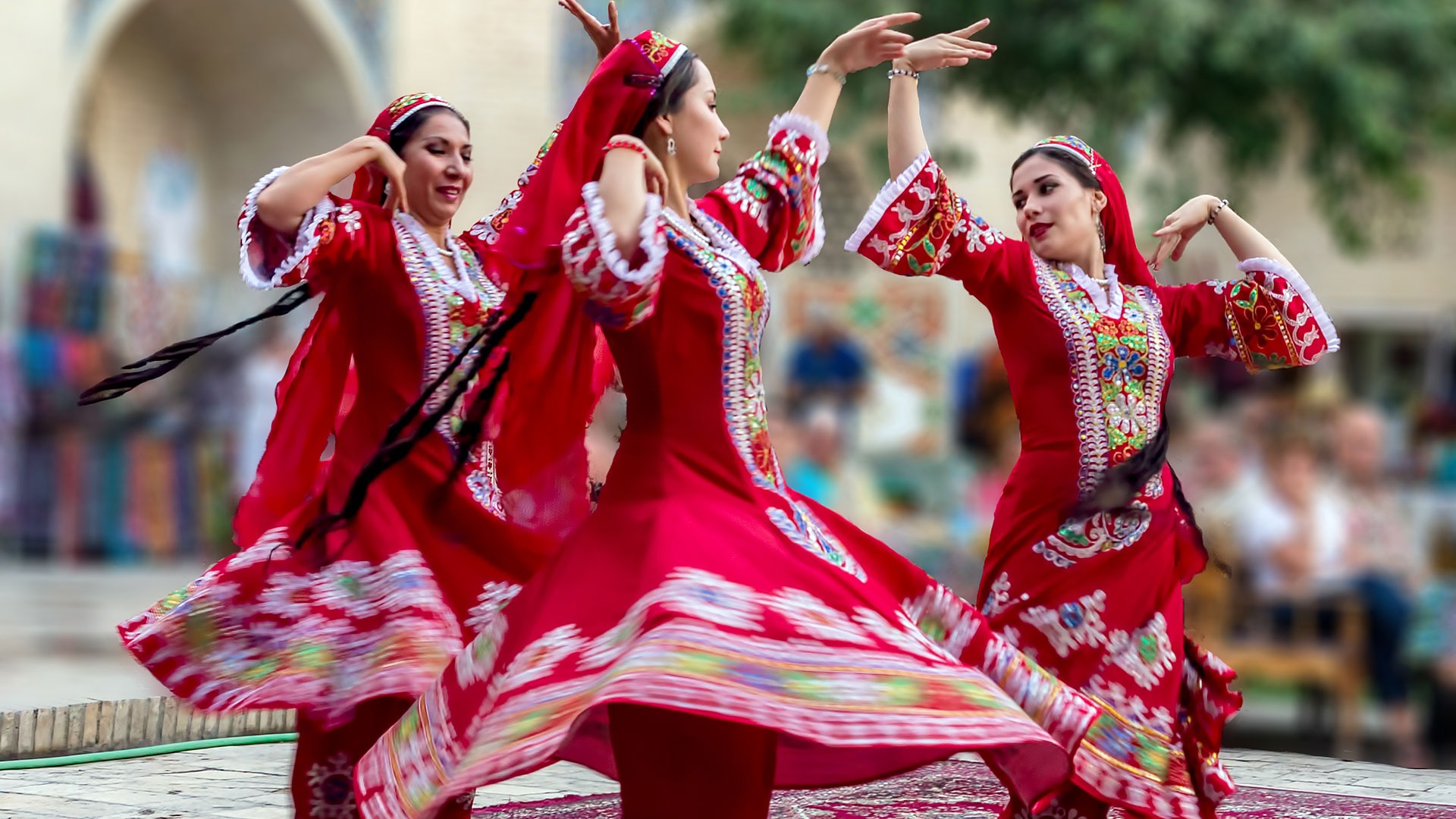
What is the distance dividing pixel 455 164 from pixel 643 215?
3.31 feet

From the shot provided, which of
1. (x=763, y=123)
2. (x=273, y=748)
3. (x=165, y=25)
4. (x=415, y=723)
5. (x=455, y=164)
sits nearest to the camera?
(x=415, y=723)

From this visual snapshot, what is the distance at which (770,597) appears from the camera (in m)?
3.08

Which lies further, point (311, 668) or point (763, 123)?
point (763, 123)

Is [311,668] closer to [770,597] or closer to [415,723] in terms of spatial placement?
[415,723]

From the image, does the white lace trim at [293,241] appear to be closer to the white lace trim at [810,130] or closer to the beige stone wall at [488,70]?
the white lace trim at [810,130]

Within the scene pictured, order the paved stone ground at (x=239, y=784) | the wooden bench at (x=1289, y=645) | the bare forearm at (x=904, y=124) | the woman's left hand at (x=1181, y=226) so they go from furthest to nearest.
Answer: the wooden bench at (x=1289, y=645) < the paved stone ground at (x=239, y=784) < the woman's left hand at (x=1181, y=226) < the bare forearm at (x=904, y=124)

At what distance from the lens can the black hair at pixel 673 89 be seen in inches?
134

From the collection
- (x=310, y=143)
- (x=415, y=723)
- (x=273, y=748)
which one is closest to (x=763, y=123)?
(x=310, y=143)

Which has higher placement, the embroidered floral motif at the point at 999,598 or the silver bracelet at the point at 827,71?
the silver bracelet at the point at 827,71

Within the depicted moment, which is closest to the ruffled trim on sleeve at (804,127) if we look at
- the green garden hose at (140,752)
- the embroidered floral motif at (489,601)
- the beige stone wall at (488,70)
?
the embroidered floral motif at (489,601)

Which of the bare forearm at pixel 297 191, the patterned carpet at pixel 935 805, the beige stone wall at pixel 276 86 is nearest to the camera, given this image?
the bare forearm at pixel 297 191

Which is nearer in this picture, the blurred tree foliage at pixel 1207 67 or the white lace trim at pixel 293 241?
the white lace trim at pixel 293 241

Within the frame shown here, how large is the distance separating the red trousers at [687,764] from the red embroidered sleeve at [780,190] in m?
0.83

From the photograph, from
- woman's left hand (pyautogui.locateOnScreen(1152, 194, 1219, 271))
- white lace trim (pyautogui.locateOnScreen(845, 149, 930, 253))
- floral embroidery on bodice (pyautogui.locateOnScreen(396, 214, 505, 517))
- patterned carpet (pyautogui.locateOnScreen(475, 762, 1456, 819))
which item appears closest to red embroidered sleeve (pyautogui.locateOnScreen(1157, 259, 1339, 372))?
woman's left hand (pyautogui.locateOnScreen(1152, 194, 1219, 271))
